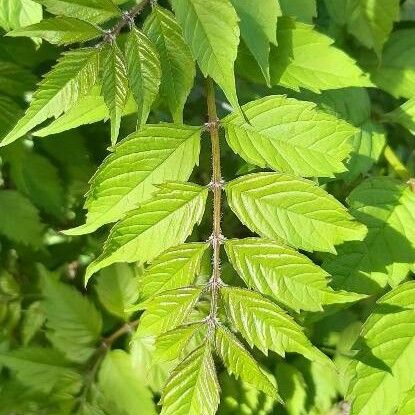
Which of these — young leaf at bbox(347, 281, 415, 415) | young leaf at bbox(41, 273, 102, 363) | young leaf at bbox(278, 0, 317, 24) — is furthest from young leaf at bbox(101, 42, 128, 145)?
young leaf at bbox(41, 273, 102, 363)

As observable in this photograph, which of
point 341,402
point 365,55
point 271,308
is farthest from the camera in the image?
point 341,402

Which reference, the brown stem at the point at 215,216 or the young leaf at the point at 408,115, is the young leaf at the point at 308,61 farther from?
the young leaf at the point at 408,115

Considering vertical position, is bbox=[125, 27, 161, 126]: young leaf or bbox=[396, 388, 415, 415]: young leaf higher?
bbox=[125, 27, 161, 126]: young leaf

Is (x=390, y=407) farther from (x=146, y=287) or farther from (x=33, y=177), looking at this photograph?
(x=33, y=177)

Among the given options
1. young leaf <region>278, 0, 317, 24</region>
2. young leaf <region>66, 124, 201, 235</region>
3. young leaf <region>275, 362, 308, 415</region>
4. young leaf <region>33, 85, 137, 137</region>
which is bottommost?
young leaf <region>275, 362, 308, 415</region>

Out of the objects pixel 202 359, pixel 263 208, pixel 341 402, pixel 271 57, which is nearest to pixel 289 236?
pixel 263 208

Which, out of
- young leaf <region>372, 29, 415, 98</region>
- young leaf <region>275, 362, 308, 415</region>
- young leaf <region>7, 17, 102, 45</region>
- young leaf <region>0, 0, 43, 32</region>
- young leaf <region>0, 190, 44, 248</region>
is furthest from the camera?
young leaf <region>275, 362, 308, 415</region>

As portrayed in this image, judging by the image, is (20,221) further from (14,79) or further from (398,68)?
(398,68)

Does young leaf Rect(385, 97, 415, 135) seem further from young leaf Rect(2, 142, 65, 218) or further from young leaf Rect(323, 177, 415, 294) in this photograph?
young leaf Rect(2, 142, 65, 218)
